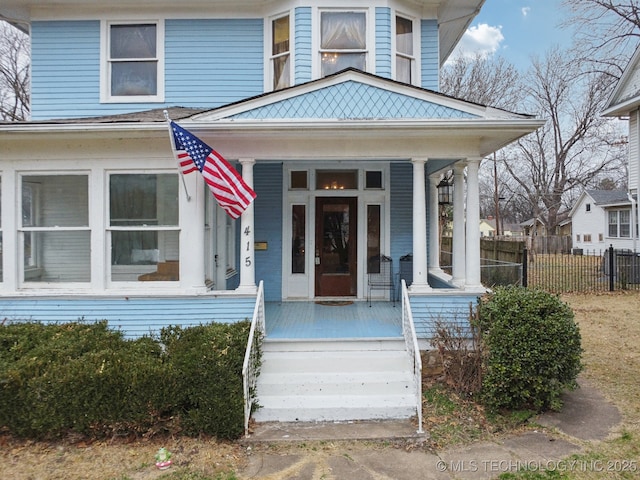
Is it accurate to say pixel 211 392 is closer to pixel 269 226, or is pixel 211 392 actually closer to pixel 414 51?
pixel 269 226

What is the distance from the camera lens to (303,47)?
25.9 ft

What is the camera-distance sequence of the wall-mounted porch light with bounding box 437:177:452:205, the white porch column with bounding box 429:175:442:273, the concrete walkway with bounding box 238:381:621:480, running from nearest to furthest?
1. the concrete walkway with bounding box 238:381:621:480
2. the white porch column with bounding box 429:175:442:273
3. the wall-mounted porch light with bounding box 437:177:452:205

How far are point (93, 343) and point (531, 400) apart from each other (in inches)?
217

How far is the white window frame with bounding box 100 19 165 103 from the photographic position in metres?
8.18

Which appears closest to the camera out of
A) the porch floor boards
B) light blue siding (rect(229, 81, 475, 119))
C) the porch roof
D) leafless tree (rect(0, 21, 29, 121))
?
the porch roof

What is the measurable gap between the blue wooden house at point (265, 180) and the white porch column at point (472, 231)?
0.09 feet

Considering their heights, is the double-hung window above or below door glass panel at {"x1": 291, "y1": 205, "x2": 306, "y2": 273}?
above

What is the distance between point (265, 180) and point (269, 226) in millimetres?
943

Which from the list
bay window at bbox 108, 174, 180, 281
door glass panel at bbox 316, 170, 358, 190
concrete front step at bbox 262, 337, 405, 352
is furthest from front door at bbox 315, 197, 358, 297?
bay window at bbox 108, 174, 180, 281

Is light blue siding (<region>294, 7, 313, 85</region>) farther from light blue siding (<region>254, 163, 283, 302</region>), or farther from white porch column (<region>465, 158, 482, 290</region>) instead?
white porch column (<region>465, 158, 482, 290</region>)

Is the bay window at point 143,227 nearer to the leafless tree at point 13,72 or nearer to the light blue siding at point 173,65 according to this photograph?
the light blue siding at point 173,65

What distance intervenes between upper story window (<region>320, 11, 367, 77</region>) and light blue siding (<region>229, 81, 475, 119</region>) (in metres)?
1.90

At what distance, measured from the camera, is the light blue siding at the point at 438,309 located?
6172 millimetres

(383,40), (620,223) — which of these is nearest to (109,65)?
(383,40)
